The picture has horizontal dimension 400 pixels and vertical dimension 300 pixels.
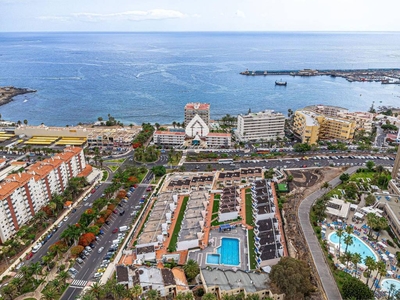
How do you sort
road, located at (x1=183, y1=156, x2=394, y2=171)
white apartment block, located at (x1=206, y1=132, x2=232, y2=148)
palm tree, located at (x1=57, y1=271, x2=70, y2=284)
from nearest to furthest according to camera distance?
1. palm tree, located at (x1=57, y1=271, x2=70, y2=284)
2. road, located at (x1=183, y1=156, x2=394, y2=171)
3. white apartment block, located at (x1=206, y1=132, x2=232, y2=148)

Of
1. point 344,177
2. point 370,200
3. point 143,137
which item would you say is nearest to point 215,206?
point 370,200

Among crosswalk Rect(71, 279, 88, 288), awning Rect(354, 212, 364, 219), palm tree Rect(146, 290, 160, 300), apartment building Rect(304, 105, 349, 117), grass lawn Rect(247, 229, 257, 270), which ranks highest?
apartment building Rect(304, 105, 349, 117)

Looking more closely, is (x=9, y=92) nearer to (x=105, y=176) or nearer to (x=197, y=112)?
(x=197, y=112)

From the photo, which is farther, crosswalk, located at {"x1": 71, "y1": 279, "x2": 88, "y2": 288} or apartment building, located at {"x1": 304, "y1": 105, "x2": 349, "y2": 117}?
apartment building, located at {"x1": 304, "y1": 105, "x2": 349, "y2": 117}

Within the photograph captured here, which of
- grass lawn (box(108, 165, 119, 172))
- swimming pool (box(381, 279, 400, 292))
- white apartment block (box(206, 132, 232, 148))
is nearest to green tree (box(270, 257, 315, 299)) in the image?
swimming pool (box(381, 279, 400, 292))

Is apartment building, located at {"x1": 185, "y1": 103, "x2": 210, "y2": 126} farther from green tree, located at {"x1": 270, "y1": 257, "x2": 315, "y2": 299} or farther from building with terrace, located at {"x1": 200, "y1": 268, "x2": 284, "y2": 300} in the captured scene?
green tree, located at {"x1": 270, "y1": 257, "x2": 315, "y2": 299}

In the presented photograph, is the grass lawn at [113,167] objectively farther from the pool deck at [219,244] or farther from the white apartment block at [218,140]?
the pool deck at [219,244]
